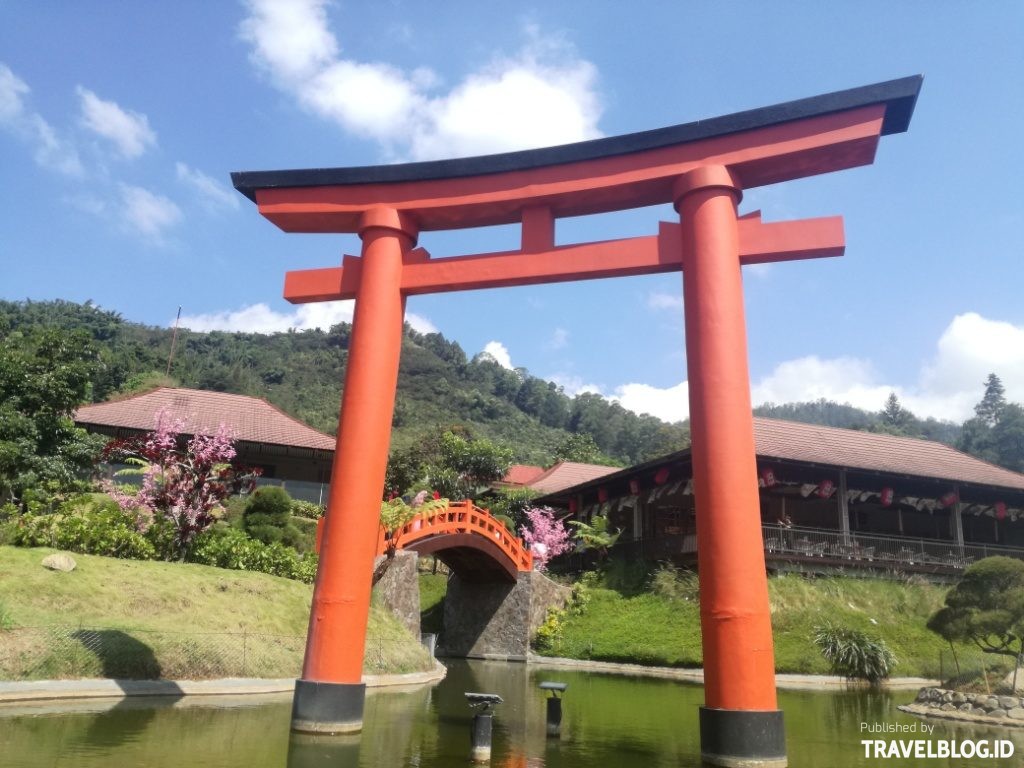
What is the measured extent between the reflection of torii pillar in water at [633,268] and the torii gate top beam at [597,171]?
2 cm

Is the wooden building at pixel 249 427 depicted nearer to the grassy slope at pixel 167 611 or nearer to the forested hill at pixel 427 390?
the grassy slope at pixel 167 611

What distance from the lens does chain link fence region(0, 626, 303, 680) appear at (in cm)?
1032

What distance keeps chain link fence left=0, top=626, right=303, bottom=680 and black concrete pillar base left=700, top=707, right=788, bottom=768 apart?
27.2 ft

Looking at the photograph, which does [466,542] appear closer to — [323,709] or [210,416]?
[323,709]

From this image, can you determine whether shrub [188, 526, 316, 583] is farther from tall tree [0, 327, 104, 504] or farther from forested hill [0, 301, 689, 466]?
forested hill [0, 301, 689, 466]

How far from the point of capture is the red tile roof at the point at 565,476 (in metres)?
37.8

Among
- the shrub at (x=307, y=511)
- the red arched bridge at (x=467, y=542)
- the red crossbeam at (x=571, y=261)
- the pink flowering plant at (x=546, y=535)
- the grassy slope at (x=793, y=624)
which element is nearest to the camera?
the red crossbeam at (x=571, y=261)

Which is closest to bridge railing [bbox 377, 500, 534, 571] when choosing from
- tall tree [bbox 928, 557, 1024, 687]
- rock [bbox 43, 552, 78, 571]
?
rock [bbox 43, 552, 78, 571]

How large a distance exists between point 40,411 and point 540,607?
16.3 metres

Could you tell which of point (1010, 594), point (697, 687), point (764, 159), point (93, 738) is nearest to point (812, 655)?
point (697, 687)

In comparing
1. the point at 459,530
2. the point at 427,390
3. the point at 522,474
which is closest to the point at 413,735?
the point at 459,530

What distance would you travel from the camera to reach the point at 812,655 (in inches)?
752

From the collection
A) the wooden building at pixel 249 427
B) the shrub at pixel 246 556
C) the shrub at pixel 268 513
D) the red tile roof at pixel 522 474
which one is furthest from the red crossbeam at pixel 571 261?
the red tile roof at pixel 522 474

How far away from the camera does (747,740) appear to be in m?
7.05
